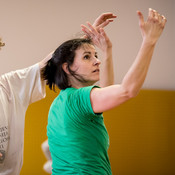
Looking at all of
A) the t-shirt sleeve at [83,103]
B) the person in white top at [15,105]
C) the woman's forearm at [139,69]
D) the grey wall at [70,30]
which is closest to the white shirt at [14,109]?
the person in white top at [15,105]

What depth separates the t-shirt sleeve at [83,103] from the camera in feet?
3.01

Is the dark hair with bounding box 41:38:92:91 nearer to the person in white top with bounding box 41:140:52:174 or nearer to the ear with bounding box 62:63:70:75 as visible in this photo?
the ear with bounding box 62:63:70:75

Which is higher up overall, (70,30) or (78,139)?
(70,30)

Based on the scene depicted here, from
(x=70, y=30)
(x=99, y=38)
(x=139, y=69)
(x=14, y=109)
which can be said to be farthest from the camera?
(x=70, y=30)

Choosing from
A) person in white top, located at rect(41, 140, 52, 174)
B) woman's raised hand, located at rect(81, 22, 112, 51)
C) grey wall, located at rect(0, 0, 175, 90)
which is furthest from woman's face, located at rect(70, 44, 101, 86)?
A: grey wall, located at rect(0, 0, 175, 90)

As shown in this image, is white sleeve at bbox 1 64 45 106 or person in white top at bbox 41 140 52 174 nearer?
white sleeve at bbox 1 64 45 106

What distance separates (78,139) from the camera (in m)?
0.97

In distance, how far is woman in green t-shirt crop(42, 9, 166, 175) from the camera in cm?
82

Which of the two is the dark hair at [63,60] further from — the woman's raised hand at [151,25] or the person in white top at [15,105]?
the woman's raised hand at [151,25]

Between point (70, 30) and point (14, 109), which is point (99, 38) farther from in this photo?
point (70, 30)

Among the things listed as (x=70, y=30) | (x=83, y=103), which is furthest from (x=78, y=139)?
(x=70, y=30)

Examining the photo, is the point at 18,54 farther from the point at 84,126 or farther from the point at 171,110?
the point at 84,126

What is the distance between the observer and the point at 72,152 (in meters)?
0.98

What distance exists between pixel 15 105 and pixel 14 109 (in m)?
0.03
